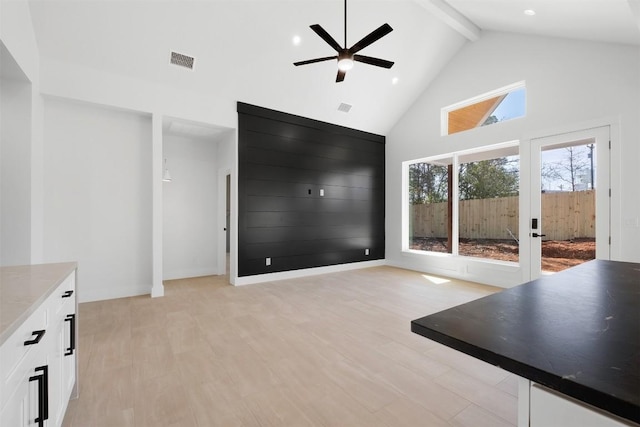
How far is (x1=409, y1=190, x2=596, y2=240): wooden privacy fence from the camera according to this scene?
13.2ft

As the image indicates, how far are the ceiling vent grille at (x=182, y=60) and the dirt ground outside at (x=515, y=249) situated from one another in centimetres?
544

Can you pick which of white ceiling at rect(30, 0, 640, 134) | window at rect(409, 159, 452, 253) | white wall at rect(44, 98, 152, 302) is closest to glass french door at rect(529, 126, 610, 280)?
white ceiling at rect(30, 0, 640, 134)

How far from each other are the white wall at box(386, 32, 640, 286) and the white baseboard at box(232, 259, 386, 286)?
2.54 ft

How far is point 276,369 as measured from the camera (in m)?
2.34

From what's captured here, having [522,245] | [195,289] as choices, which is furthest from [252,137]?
[522,245]

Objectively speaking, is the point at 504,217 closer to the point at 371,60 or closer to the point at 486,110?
the point at 486,110

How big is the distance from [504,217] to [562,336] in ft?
16.4

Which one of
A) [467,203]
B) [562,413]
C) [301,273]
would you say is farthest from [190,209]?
[562,413]

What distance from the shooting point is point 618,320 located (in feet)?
2.75

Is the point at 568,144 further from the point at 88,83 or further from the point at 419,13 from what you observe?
the point at 88,83

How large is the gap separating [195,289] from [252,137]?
279cm

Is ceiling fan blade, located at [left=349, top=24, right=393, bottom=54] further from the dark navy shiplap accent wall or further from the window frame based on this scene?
the window frame

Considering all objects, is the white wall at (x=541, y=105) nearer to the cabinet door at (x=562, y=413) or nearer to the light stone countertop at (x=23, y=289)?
the cabinet door at (x=562, y=413)

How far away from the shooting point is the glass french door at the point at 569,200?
3838 mm
